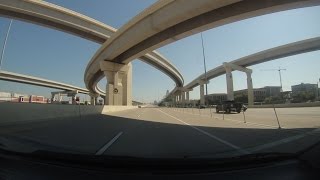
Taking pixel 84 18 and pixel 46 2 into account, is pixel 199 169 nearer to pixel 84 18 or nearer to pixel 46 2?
pixel 46 2

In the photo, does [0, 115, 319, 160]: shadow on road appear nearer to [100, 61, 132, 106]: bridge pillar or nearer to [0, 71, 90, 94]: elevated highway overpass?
[100, 61, 132, 106]: bridge pillar

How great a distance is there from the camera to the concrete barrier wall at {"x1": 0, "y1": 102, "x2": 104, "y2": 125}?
20.1 metres

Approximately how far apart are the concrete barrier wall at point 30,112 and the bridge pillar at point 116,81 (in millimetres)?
17024

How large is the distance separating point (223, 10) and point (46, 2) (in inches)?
997

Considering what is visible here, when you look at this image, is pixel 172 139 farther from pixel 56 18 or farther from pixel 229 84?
pixel 229 84

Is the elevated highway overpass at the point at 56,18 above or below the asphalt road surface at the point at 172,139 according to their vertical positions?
above

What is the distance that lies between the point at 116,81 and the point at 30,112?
3272 cm

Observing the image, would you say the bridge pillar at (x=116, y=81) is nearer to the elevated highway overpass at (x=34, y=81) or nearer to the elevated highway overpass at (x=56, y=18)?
the elevated highway overpass at (x=56, y=18)

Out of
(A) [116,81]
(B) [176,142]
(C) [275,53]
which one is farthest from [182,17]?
(C) [275,53]

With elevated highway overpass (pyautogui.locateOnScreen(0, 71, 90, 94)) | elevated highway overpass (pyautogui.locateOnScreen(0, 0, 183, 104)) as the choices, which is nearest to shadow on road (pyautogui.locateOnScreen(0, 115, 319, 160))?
elevated highway overpass (pyautogui.locateOnScreen(0, 0, 183, 104))

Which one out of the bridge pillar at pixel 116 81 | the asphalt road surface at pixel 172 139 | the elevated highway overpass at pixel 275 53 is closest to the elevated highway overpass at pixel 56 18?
the bridge pillar at pixel 116 81

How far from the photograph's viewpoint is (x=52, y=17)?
1658 inches

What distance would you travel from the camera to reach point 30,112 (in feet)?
77.1

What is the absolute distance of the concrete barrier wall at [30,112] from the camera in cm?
2009
